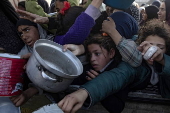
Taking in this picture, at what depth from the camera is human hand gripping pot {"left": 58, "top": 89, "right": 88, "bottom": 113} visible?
112cm

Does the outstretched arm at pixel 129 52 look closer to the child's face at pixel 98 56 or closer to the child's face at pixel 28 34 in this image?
the child's face at pixel 98 56

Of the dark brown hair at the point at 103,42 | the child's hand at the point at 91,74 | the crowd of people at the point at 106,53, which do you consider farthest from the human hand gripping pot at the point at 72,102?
the dark brown hair at the point at 103,42

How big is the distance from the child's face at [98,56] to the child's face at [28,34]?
0.65 metres

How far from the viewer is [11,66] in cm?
136

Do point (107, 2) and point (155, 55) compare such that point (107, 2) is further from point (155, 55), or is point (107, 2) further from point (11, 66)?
point (11, 66)

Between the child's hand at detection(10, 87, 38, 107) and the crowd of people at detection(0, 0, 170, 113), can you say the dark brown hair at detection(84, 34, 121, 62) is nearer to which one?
the crowd of people at detection(0, 0, 170, 113)

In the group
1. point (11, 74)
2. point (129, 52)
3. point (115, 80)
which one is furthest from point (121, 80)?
point (11, 74)

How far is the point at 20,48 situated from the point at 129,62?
112cm

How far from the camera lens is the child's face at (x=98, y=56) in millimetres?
1658

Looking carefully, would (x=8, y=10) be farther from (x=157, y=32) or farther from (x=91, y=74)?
(x=157, y=32)

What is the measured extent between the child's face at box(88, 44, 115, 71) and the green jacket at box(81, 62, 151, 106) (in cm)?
21

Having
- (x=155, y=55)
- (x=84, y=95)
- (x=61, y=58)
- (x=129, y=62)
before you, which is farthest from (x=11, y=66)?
(x=155, y=55)

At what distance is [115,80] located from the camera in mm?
1375

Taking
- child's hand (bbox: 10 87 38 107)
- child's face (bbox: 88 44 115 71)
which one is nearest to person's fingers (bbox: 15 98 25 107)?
child's hand (bbox: 10 87 38 107)
